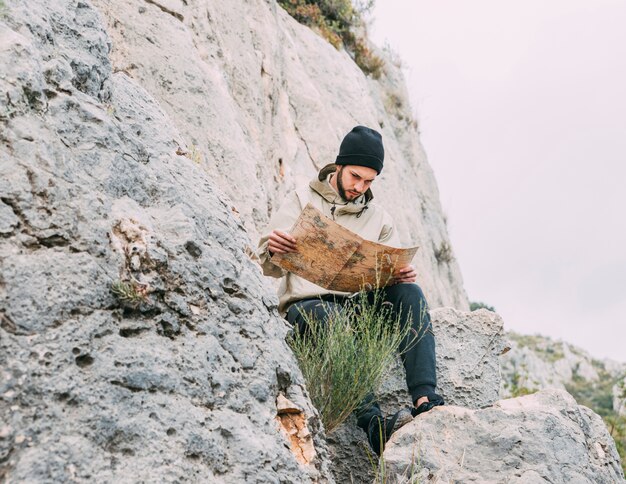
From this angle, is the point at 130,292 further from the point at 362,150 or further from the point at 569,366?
the point at 569,366

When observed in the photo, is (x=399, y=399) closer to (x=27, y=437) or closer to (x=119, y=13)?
(x=27, y=437)

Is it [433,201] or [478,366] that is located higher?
[478,366]

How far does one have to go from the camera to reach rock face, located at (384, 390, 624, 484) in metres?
3.11

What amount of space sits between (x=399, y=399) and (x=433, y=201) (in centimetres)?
948

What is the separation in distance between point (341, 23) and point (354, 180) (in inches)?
347

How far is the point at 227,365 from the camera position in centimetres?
248

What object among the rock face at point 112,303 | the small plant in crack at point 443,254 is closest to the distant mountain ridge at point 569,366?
the small plant in crack at point 443,254

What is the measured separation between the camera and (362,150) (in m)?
4.44

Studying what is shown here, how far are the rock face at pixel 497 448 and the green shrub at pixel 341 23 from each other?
9.12 m

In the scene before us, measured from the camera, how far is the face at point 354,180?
4.45 meters

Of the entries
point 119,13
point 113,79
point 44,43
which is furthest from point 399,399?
point 119,13

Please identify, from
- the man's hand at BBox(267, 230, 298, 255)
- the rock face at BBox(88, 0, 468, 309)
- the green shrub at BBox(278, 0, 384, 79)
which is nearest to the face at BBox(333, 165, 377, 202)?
the rock face at BBox(88, 0, 468, 309)

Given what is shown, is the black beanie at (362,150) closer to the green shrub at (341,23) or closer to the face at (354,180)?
the face at (354,180)

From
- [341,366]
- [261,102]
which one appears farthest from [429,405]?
[261,102]
